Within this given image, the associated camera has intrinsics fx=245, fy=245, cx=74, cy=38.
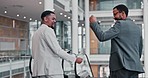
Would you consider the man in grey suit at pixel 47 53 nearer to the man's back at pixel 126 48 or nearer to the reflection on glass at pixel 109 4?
the man's back at pixel 126 48

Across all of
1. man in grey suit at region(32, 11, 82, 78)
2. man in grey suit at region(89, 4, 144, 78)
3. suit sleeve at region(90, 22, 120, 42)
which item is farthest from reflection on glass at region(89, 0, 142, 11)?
suit sleeve at region(90, 22, 120, 42)

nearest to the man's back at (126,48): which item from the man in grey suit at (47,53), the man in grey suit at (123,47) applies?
the man in grey suit at (123,47)

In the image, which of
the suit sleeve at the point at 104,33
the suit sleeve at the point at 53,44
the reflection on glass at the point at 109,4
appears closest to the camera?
the suit sleeve at the point at 104,33

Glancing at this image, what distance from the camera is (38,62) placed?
2240mm

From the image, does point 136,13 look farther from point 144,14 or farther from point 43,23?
point 43,23

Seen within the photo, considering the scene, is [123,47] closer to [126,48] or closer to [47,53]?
[126,48]

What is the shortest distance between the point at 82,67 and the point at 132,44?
5.30ft

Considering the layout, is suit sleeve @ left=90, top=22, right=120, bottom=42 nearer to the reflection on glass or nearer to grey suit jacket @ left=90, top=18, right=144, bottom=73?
grey suit jacket @ left=90, top=18, right=144, bottom=73

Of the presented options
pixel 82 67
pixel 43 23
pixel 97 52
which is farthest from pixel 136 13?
pixel 43 23

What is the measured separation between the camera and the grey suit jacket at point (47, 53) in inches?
85.4

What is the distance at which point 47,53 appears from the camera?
220 cm

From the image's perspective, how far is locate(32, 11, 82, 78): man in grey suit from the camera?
7.13 feet

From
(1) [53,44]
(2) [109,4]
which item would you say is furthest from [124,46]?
(2) [109,4]

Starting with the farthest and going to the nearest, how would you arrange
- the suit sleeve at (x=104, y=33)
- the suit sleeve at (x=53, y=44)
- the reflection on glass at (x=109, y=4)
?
1. the reflection on glass at (x=109, y=4)
2. the suit sleeve at (x=53, y=44)
3. the suit sleeve at (x=104, y=33)
